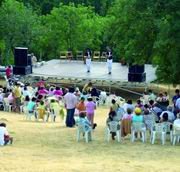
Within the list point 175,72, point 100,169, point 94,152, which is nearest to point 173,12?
point 175,72

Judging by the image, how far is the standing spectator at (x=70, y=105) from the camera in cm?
2269

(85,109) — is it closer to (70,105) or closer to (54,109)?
(70,105)

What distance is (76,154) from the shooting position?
59.0 feet

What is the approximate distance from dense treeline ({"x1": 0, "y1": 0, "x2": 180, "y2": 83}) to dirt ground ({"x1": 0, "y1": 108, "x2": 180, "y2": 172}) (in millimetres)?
3992

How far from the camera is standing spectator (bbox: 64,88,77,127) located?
22.7 meters

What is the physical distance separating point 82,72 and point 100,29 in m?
14.2

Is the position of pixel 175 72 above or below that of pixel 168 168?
above

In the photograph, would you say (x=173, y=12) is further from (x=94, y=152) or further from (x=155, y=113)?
(x=94, y=152)

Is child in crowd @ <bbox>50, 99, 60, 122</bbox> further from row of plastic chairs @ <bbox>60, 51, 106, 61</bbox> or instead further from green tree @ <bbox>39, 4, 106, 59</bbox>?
green tree @ <bbox>39, 4, 106, 59</bbox>

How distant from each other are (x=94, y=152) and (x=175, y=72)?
6165 mm

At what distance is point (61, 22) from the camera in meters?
56.4

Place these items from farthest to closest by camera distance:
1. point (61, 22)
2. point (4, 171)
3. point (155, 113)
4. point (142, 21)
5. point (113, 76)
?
point (61, 22) → point (113, 76) → point (142, 21) → point (155, 113) → point (4, 171)

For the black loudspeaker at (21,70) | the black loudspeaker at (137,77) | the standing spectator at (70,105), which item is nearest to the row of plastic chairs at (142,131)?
the standing spectator at (70,105)

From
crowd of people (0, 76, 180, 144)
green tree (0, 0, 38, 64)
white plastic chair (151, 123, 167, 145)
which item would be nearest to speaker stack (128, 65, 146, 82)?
crowd of people (0, 76, 180, 144)
